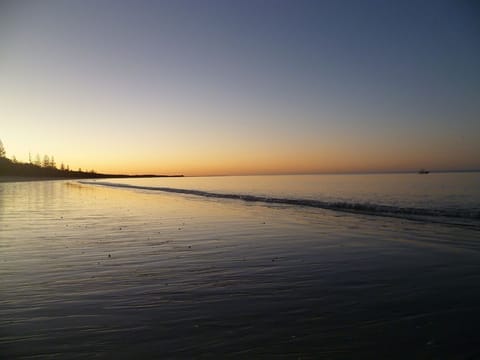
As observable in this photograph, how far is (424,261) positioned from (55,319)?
10315mm

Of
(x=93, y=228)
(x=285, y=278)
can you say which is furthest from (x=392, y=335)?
(x=93, y=228)

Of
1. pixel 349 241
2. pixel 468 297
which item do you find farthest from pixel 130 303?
pixel 349 241

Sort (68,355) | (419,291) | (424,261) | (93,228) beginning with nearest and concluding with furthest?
(68,355)
(419,291)
(424,261)
(93,228)

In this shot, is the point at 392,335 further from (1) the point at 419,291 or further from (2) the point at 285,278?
(2) the point at 285,278

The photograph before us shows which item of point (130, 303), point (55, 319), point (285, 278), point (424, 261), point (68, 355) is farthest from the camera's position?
point (424, 261)

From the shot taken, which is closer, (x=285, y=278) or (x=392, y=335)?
(x=392, y=335)

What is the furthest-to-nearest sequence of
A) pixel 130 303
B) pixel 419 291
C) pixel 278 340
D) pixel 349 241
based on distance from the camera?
pixel 349 241
pixel 419 291
pixel 130 303
pixel 278 340

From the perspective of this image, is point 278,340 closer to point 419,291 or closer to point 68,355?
point 68,355

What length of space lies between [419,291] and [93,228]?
1524 cm

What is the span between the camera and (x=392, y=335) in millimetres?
5375

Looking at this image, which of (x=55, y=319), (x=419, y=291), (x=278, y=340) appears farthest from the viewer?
(x=419, y=291)

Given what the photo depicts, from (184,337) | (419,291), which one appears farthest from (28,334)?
(419,291)

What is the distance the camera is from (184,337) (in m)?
5.30

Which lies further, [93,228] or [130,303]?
[93,228]
